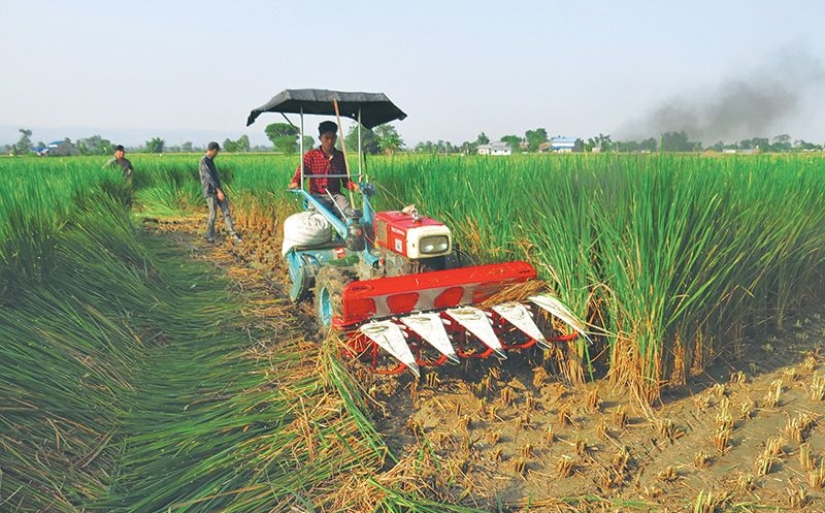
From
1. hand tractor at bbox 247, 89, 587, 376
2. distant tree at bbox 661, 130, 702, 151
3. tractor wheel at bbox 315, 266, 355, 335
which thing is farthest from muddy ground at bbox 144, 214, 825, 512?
distant tree at bbox 661, 130, 702, 151

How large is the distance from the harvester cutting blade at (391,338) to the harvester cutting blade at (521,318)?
0.67 meters

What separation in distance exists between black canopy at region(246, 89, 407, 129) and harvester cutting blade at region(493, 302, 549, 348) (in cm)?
261

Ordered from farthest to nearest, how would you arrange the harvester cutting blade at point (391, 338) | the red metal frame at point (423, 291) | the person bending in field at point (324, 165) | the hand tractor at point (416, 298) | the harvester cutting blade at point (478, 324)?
the person bending in field at point (324, 165) < the red metal frame at point (423, 291) < the hand tractor at point (416, 298) < the harvester cutting blade at point (478, 324) < the harvester cutting blade at point (391, 338)

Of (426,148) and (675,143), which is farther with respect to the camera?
(426,148)

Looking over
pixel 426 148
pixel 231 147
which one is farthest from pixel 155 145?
pixel 426 148

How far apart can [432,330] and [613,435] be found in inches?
45.1

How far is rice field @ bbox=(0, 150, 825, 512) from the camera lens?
2562 mm

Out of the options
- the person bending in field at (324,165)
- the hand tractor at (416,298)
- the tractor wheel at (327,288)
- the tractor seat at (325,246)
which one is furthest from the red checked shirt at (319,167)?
the tractor wheel at (327,288)

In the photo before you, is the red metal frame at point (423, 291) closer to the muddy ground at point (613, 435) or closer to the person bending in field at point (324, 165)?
the muddy ground at point (613, 435)

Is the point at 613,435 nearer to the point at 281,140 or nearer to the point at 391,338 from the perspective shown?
the point at 391,338

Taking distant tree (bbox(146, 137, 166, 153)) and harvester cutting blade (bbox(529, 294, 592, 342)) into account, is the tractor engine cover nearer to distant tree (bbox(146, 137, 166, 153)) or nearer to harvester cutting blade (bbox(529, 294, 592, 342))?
harvester cutting blade (bbox(529, 294, 592, 342))

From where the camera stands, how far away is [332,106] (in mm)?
5535

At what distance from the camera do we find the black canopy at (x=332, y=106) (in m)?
4.99

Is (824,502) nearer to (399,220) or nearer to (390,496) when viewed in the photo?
(390,496)
